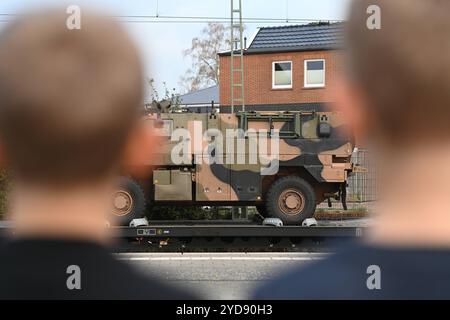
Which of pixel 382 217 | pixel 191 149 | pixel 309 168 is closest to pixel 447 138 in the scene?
pixel 382 217

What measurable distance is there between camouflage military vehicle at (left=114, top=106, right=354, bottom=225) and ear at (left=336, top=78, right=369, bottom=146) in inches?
13.4

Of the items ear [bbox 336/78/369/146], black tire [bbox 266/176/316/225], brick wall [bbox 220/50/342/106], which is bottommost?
black tire [bbox 266/176/316/225]

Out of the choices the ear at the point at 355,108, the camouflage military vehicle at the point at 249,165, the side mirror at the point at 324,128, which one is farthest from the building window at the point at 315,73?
the side mirror at the point at 324,128

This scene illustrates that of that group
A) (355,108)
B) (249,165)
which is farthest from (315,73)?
(249,165)

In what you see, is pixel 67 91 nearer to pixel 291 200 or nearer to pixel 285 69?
pixel 285 69

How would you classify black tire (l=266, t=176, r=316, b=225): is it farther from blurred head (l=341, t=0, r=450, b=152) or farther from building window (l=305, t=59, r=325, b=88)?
blurred head (l=341, t=0, r=450, b=152)

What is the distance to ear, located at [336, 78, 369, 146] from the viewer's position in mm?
927

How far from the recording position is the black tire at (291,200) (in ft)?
15.5

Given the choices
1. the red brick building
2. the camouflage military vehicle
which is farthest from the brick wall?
the camouflage military vehicle

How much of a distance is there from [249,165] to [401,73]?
258cm

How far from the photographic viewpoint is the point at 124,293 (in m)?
0.97

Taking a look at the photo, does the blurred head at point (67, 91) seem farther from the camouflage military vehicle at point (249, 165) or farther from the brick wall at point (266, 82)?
the brick wall at point (266, 82)

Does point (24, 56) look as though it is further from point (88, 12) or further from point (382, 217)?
point (382, 217)

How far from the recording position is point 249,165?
11.3 ft
